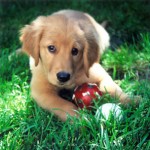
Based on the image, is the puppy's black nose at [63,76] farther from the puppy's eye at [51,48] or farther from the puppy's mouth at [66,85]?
the puppy's eye at [51,48]

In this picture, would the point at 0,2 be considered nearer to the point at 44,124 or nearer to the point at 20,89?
the point at 20,89

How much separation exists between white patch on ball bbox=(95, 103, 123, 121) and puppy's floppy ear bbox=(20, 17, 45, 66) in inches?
35.9

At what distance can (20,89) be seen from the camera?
412 cm

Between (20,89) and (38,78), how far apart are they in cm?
26

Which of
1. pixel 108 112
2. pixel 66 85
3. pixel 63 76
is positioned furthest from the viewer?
pixel 66 85

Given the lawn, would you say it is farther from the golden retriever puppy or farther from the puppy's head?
the puppy's head

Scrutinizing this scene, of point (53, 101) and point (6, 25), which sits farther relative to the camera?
point (6, 25)

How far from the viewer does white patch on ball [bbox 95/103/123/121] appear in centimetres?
321

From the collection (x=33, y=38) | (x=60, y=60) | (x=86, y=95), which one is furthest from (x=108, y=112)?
(x=33, y=38)

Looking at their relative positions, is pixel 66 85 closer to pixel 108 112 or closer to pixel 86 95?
pixel 86 95

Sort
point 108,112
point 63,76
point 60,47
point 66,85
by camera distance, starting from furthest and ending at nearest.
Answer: point 66,85 < point 60,47 < point 63,76 < point 108,112

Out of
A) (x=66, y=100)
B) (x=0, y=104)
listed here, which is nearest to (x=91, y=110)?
(x=66, y=100)

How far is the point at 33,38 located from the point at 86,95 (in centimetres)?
82

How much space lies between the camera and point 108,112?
10.7ft
